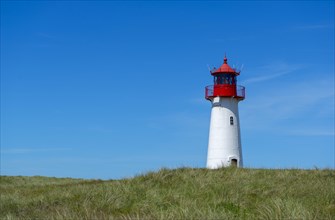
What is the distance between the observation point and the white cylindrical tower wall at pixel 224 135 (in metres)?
26.5

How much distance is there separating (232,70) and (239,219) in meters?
20.3

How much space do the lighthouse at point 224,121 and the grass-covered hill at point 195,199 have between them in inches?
403

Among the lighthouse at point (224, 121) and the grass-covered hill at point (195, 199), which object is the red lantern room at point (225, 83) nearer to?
the lighthouse at point (224, 121)

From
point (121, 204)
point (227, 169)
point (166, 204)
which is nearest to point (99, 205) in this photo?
→ point (121, 204)

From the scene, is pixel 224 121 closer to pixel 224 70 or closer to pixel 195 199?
pixel 224 70

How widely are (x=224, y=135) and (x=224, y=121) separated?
0.84 meters

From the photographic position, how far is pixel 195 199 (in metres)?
10.4

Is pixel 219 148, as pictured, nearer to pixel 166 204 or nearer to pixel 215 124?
pixel 215 124

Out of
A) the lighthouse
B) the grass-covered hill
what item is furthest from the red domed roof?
the grass-covered hill

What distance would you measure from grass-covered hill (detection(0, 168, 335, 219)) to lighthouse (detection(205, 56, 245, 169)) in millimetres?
10241

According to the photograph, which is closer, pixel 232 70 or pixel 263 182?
pixel 263 182

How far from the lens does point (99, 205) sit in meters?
10.2

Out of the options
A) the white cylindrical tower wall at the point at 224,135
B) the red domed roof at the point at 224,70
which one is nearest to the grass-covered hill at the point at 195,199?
the white cylindrical tower wall at the point at 224,135

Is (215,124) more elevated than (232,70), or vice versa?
(232,70)
